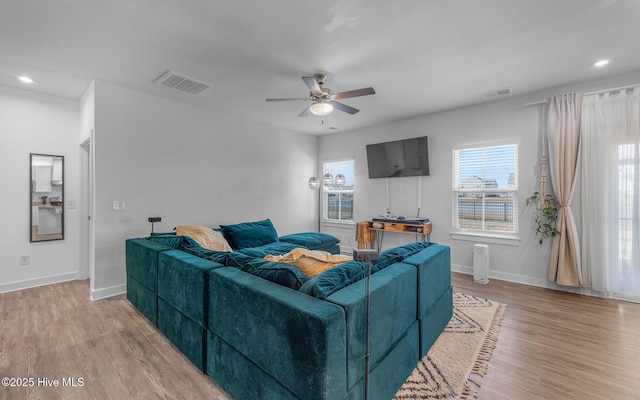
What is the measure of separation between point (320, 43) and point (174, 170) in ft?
9.55

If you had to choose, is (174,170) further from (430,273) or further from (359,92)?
(430,273)

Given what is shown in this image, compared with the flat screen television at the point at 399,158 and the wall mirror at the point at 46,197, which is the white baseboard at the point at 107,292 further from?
the flat screen television at the point at 399,158

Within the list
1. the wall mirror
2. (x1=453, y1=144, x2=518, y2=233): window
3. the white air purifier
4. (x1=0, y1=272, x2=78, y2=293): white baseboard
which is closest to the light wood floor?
(x1=0, y1=272, x2=78, y2=293): white baseboard

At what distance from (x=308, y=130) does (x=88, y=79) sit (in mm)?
3756

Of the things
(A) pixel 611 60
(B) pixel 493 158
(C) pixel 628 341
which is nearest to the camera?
(C) pixel 628 341

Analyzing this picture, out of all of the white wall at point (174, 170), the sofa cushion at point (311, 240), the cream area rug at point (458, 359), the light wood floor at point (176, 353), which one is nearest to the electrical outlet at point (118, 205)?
the white wall at point (174, 170)

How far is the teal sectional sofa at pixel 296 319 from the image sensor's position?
4.29 ft

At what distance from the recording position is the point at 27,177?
151 inches

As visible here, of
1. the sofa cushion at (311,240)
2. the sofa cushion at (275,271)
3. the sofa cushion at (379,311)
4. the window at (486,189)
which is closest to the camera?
the sofa cushion at (379,311)

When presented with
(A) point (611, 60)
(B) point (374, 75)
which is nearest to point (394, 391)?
(B) point (374, 75)

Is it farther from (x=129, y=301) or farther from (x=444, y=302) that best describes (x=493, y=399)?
(x=129, y=301)

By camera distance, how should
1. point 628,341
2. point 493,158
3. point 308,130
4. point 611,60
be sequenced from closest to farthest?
1. point 628,341
2. point 611,60
3. point 493,158
4. point 308,130

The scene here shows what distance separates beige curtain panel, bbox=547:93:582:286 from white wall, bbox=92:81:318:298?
14.7 feet

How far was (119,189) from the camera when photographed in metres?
3.67
